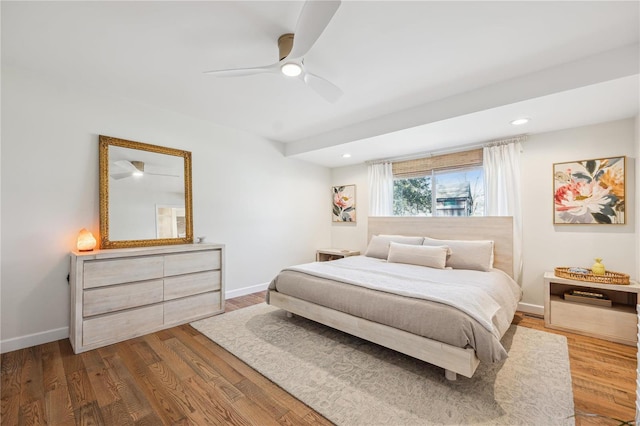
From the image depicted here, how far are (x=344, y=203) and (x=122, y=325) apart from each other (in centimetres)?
385

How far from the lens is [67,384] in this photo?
1.95 m

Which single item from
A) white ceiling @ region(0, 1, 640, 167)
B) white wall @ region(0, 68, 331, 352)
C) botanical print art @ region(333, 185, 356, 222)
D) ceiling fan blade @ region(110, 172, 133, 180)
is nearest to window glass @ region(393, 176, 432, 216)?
botanical print art @ region(333, 185, 356, 222)

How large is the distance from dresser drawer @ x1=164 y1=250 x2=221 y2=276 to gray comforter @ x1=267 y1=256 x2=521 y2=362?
80 cm

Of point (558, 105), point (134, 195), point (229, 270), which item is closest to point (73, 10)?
point (134, 195)

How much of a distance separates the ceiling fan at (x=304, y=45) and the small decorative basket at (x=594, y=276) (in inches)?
119

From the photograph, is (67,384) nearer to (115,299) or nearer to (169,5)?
(115,299)

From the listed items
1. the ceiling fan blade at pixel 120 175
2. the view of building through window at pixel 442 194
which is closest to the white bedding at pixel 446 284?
the view of building through window at pixel 442 194

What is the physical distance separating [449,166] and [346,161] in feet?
5.77

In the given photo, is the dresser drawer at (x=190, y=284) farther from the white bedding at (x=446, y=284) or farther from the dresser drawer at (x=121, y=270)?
the white bedding at (x=446, y=284)

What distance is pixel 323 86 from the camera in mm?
2314

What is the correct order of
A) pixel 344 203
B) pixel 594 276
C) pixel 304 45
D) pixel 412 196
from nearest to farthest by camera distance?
pixel 304 45 → pixel 594 276 → pixel 412 196 → pixel 344 203

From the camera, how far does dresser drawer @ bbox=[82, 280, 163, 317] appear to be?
2.47 meters

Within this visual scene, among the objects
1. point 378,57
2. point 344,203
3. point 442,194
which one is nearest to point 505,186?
point 442,194

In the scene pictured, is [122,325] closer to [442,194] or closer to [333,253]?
[333,253]
